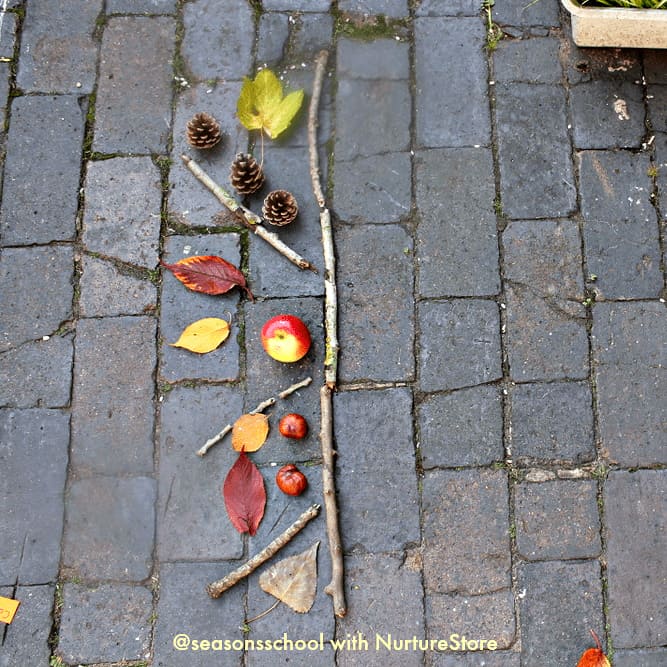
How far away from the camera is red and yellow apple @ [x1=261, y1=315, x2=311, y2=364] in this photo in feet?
9.25

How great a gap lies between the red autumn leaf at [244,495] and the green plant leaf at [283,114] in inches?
48.0

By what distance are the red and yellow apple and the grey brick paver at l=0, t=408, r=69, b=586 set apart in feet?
2.61

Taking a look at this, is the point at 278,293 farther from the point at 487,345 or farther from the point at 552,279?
the point at 552,279

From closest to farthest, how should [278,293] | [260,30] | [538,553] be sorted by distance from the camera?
[538,553]
[278,293]
[260,30]

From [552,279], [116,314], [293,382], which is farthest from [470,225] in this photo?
[116,314]

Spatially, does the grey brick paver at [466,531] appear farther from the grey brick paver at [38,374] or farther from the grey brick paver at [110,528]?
the grey brick paver at [38,374]

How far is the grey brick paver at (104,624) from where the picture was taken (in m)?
2.78

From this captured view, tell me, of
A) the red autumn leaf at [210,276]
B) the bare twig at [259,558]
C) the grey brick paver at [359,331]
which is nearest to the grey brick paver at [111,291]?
the grey brick paver at [359,331]

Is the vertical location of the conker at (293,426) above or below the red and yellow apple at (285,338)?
below

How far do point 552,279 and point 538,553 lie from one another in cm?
99

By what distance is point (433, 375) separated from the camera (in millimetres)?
2936

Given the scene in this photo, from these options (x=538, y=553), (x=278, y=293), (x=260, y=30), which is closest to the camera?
(x=538, y=553)

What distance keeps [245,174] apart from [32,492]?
4.52ft

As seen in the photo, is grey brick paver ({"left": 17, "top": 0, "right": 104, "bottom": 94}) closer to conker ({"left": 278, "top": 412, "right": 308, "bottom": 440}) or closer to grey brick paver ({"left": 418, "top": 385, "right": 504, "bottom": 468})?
conker ({"left": 278, "top": 412, "right": 308, "bottom": 440})
